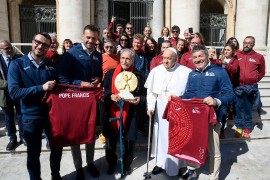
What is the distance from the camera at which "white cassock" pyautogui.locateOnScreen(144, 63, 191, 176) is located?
3877 millimetres

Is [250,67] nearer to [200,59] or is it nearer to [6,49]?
[200,59]

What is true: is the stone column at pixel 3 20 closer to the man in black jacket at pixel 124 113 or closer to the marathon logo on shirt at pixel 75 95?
the man in black jacket at pixel 124 113

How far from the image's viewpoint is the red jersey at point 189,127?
347cm

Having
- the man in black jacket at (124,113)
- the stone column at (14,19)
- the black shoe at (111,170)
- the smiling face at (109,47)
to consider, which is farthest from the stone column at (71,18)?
the black shoe at (111,170)

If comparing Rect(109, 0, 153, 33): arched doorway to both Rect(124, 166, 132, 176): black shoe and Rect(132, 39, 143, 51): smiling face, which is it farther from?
Rect(124, 166, 132, 176): black shoe

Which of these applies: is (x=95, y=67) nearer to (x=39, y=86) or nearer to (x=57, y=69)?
(x=57, y=69)

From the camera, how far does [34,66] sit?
3.11 meters

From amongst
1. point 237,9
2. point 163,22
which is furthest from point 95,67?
point 237,9

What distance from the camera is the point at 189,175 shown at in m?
3.90

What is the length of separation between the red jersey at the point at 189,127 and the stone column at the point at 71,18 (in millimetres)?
6948

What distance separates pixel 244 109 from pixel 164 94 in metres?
2.78

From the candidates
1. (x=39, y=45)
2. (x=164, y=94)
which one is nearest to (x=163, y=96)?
(x=164, y=94)

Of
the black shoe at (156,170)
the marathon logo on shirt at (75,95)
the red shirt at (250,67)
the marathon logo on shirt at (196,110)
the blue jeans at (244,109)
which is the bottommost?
the black shoe at (156,170)

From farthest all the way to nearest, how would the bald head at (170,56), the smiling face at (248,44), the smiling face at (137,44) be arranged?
the smiling face at (248,44) → the smiling face at (137,44) → the bald head at (170,56)
